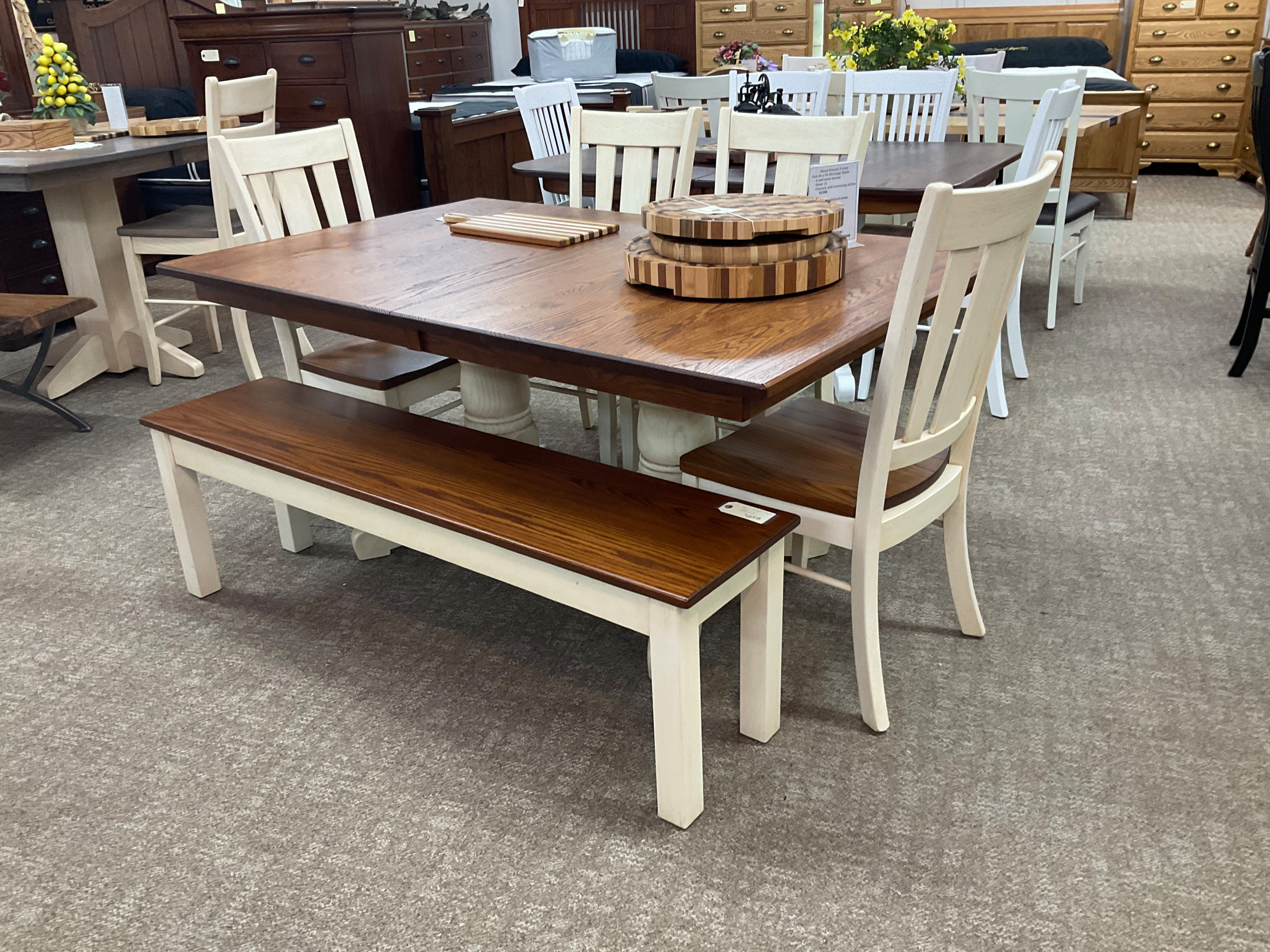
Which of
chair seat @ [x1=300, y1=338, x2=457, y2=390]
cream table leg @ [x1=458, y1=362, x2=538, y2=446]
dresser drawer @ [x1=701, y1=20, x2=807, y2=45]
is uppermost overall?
dresser drawer @ [x1=701, y1=20, x2=807, y2=45]

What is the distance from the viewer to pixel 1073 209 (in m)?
3.81

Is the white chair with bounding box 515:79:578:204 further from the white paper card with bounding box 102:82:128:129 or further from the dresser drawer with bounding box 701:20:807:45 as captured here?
the dresser drawer with bounding box 701:20:807:45

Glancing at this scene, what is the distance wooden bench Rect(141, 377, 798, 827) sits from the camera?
1.48 metres

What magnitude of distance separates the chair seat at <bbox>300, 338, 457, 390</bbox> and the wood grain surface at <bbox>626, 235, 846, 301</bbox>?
0.67 meters

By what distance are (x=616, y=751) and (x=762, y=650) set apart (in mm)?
322

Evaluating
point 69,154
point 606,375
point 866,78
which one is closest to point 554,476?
point 606,375

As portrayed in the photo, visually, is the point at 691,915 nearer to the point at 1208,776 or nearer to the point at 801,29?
the point at 1208,776

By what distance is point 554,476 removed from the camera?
5.90 ft

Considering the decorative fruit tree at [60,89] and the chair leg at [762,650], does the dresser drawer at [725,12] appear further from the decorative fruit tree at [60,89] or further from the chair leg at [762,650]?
the chair leg at [762,650]

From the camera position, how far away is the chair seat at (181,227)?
135 inches

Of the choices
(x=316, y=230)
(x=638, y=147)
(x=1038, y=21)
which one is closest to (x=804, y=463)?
(x=638, y=147)

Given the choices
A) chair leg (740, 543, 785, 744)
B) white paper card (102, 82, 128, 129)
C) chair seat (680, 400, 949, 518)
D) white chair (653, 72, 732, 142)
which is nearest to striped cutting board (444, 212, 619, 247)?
chair seat (680, 400, 949, 518)

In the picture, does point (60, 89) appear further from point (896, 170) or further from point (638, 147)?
point (896, 170)

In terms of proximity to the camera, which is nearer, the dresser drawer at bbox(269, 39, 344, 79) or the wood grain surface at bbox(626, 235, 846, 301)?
the wood grain surface at bbox(626, 235, 846, 301)
